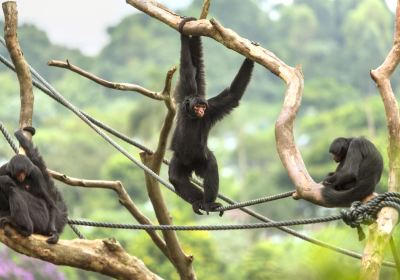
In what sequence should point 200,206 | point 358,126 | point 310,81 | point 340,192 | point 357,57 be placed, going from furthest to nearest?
point 357,57, point 310,81, point 358,126, point 200,206, point 340,192

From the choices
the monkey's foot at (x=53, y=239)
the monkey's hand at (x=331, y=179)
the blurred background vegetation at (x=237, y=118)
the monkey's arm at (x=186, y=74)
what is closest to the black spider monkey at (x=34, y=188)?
the monkey's foot at (x=53, y=239)

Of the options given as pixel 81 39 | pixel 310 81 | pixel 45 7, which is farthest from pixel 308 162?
pixel 45 7

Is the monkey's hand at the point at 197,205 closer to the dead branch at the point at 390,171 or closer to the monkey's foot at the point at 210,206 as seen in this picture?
the monkey's foot at the point at 210,206

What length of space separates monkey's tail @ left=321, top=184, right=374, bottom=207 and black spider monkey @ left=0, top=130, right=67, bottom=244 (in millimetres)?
2351

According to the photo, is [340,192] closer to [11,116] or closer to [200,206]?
[200,206]

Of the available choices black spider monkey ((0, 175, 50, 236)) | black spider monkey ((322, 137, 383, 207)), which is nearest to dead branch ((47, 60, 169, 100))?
black spider monkey ((0, 175, 50, 236))

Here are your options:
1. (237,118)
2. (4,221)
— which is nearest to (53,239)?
(4,221)

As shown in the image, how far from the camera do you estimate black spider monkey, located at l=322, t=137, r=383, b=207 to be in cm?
768

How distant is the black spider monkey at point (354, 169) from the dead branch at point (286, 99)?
0.38m

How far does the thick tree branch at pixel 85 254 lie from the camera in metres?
8.28

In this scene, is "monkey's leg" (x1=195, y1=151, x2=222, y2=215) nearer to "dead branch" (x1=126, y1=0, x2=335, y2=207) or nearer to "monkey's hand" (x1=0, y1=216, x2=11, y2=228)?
"dead branch" (x1=126, y1=0, x2=335, y2=207)

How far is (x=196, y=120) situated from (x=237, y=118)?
89.4 metres

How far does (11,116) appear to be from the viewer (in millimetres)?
83750

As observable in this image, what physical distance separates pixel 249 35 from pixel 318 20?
48.8ft
